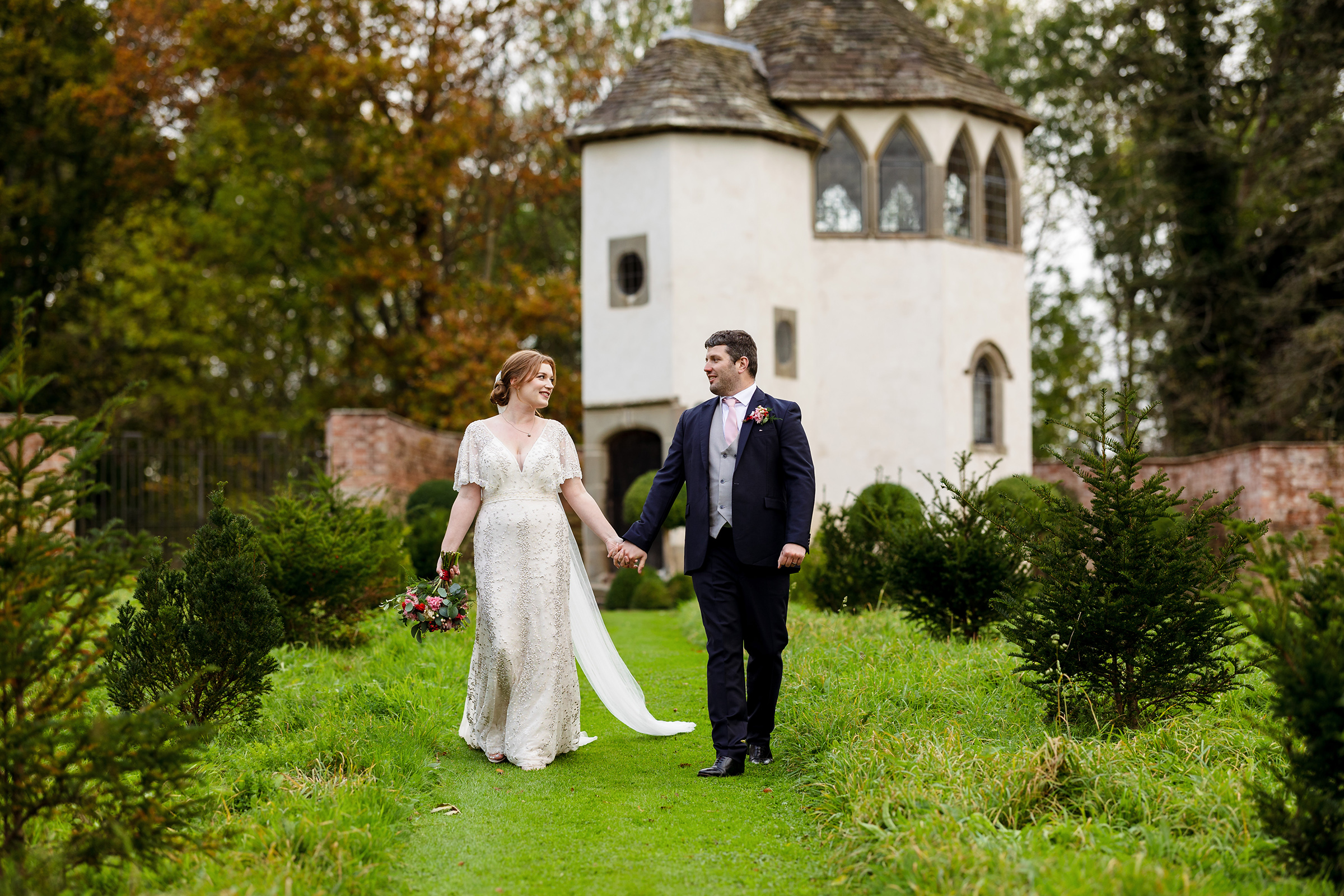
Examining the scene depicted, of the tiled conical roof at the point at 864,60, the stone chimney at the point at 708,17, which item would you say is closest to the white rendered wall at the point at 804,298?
the tiled conical roof at the point at 864,60

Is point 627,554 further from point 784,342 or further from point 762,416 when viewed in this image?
point 784,342

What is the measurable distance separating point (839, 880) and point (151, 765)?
2.36 m

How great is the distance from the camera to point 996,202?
907 inches

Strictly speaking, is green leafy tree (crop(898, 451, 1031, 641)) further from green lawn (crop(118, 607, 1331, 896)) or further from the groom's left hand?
the groom's left hand

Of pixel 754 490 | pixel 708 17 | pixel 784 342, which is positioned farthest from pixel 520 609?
pixel 708 17

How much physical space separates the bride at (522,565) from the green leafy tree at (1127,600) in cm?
218

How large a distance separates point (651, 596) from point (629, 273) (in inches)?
257

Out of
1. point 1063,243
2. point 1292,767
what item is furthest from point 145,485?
point 1063,243

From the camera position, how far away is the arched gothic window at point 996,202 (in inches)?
905

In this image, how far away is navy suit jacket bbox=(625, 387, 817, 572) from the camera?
21.2 ft

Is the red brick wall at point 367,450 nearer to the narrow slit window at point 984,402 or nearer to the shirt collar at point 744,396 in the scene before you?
the narrow slit window at point 984,402

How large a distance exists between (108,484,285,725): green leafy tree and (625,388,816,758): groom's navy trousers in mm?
2080

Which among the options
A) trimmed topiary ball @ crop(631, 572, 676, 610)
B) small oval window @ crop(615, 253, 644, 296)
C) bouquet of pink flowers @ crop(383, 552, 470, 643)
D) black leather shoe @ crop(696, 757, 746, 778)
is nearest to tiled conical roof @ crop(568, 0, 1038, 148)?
small oval window @ crop(615, 253, 644, 296)

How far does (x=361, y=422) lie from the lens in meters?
20.3
